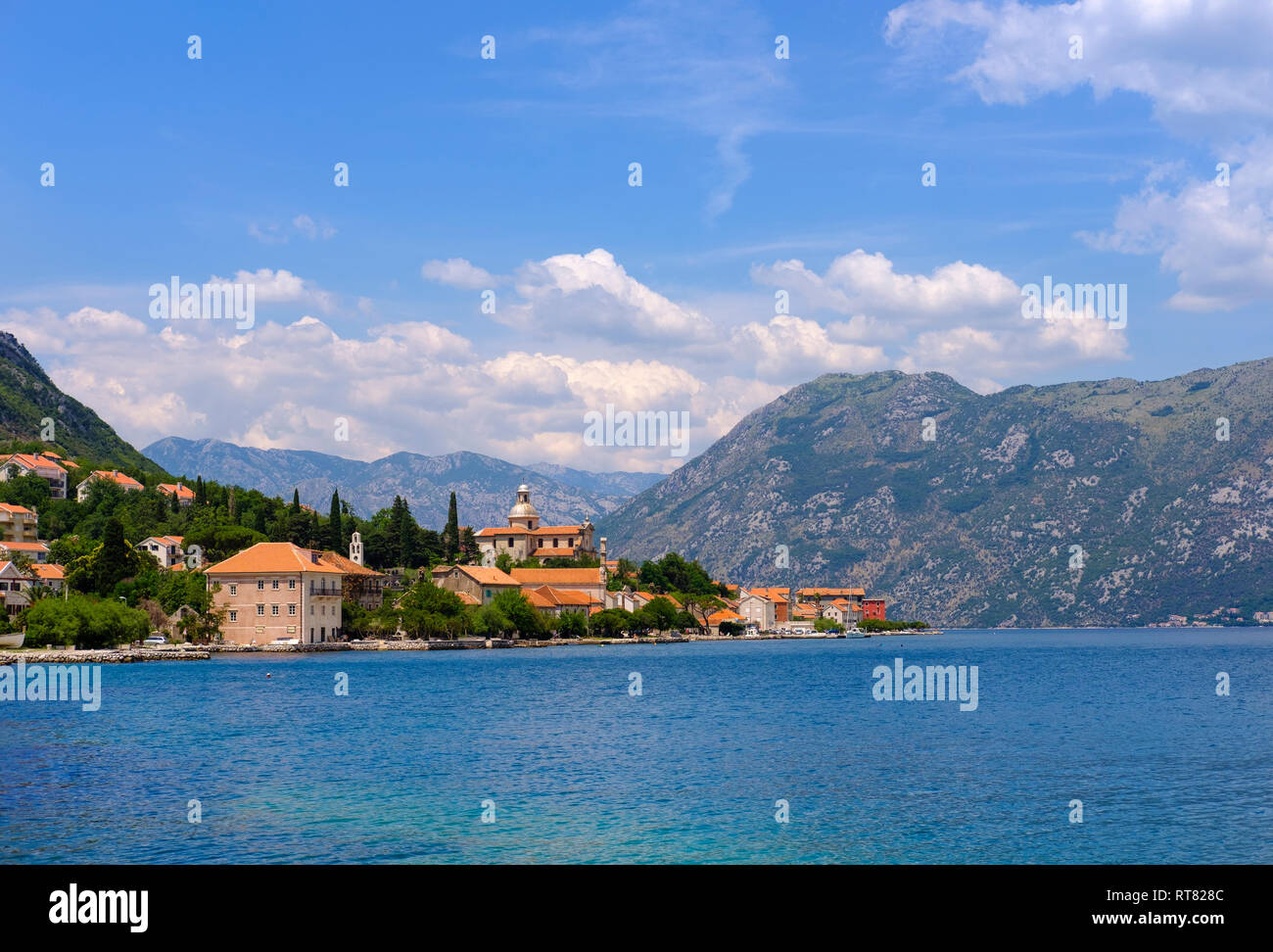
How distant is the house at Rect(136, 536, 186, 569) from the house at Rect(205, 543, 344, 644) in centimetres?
1141

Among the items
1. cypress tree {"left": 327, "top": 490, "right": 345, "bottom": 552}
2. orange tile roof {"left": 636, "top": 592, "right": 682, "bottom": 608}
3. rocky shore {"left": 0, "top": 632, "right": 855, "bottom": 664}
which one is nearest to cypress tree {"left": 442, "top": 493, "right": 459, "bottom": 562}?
rocky shore {"left": 0, "top": 632, "right": 855, "bottom": 664}

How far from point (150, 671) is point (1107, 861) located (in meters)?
68.7

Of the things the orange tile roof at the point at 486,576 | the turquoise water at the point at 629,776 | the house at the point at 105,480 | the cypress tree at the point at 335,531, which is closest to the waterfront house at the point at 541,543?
the orange tile roof at the point at 486,576

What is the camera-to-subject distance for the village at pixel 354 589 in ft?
355

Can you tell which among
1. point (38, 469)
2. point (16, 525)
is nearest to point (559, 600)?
point (16, 525)

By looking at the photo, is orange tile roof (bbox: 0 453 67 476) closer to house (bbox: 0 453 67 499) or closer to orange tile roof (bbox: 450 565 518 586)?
house (bbox: 0 453 67 499)

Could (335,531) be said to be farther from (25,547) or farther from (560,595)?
(560,595)

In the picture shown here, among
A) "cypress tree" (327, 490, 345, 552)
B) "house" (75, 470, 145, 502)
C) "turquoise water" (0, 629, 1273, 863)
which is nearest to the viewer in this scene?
"turquoise water" (0, 629, 1273, 863)

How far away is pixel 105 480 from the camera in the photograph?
137625mm

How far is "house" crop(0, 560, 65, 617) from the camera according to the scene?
323 feet

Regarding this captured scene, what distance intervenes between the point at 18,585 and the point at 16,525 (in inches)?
1028
